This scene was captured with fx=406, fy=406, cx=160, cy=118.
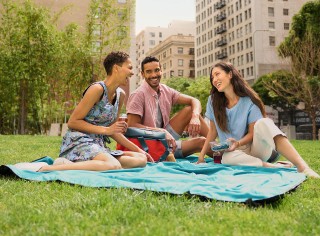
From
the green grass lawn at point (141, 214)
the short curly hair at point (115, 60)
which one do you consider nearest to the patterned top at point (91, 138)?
the short curly hair at point (115, 60)

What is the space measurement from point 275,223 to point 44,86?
22608mm

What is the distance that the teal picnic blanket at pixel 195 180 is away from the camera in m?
3.16

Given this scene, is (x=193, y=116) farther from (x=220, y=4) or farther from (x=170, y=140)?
(x=220, y=4)

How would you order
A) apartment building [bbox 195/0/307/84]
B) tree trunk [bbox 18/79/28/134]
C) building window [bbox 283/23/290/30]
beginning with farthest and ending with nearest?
building window [bbox 283/23/290/30] < apartment building [bbox 195/0/307/84] < tree trunk [bbox 18/79/28/134]

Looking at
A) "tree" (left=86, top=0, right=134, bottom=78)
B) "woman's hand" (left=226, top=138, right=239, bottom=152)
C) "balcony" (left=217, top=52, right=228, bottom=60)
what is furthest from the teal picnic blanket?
"balcony" (left=217, top=52, right=228, bottom=60)

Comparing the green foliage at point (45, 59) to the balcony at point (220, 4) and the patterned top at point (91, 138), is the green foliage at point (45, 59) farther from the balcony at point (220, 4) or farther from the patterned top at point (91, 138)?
the balcony at point (220, 4)

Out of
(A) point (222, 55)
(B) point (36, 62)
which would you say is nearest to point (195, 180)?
(B) point (36, 62)

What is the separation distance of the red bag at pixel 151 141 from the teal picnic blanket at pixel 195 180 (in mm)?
873

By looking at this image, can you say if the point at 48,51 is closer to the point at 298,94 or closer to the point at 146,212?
the point at 298,94

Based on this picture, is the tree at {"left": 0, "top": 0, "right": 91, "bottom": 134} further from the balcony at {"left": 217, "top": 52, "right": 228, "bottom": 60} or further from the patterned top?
the balcony at {"left": 217, "top": 52, "right": 228, "bottom": 60}

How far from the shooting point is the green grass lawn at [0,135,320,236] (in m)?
2.24

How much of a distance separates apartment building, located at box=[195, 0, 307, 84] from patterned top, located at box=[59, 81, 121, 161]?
47956 mm

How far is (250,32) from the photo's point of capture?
58.3 m

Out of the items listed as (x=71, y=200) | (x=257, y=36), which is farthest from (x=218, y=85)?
(x=257, y=36)
